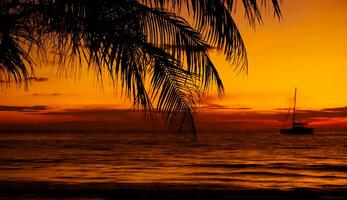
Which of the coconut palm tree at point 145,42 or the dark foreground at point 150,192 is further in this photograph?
the dark foreground at point 150,192

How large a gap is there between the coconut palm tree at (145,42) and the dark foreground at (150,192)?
308 inches

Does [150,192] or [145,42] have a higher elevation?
[145,42]

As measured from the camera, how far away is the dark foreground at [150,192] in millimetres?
12141

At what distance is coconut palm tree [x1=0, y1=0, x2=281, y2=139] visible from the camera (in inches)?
149

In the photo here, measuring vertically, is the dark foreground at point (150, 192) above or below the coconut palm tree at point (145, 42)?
below

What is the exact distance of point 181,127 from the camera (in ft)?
12.6

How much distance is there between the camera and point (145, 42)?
3.89 meters

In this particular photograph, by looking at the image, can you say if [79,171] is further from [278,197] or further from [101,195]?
[278,197]

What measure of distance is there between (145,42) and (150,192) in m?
9.81

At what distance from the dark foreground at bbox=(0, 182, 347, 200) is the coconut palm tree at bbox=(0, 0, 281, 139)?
25.7 ft

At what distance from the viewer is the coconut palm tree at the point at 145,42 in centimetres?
380

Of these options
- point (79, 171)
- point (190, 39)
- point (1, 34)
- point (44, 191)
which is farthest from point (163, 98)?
point (79, 171)

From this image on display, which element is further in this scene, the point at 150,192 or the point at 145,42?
the point at 150,192

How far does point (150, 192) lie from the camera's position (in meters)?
13.2
